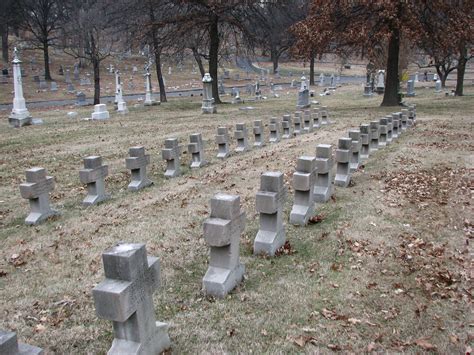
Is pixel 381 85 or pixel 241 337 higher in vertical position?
pixel 381 85

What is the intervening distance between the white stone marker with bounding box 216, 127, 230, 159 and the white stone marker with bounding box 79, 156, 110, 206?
4.01m

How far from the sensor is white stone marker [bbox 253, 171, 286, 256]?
5438 millimetres

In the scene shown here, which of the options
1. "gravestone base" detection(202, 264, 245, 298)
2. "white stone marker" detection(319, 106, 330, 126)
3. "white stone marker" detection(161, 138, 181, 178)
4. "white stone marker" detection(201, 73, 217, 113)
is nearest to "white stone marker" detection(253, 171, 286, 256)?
"gravestone base" detection(202, 264, 245, 298)

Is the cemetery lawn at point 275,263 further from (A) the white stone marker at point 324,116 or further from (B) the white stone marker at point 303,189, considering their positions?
(A) the white stone marker at point 324,116

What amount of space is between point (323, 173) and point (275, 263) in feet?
8.06

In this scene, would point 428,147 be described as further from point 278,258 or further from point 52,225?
point 52,225

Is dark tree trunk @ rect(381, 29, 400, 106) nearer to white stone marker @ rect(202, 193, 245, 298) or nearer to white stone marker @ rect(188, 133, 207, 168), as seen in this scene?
white stone marker @ rect(188, 133, 207, 168)

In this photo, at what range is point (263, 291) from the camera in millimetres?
4742

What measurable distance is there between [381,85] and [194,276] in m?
33.0

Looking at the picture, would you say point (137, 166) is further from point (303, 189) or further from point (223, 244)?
point (223, 244)

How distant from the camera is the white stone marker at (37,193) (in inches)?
291

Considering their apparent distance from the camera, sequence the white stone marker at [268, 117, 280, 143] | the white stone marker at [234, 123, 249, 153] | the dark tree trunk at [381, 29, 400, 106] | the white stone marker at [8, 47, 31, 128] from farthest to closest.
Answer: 1. the dark tree trunk at [381, 29, 400, 106]
2. the white stone marker at [8, 47, 31, 128]
3. the white stone marker at [268, 117, 280, 143]
4. the white stone marker at [234, 123, 249, 153]

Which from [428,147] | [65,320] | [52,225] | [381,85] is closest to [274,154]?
[428,147]

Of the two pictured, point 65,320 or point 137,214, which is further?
point 137,214
